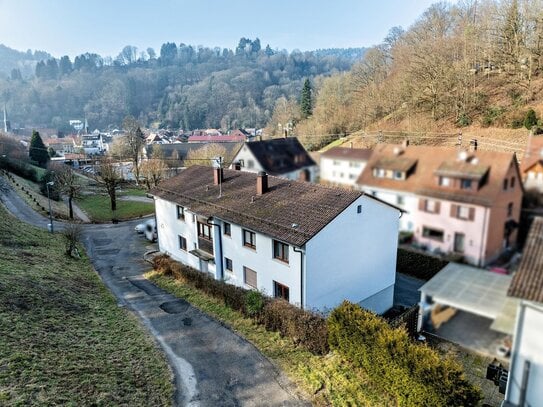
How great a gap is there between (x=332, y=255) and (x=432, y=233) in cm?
646

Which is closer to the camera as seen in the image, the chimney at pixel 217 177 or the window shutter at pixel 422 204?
the window shutter at pixel 422 204

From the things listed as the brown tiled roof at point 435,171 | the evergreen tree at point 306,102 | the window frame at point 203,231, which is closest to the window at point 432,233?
the brown tiled roof at point 435,171

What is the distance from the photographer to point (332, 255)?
870cm

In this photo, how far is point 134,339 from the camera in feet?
33.1

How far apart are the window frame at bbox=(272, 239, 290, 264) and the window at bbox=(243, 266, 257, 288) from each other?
1467mm

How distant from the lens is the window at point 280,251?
10672 mm

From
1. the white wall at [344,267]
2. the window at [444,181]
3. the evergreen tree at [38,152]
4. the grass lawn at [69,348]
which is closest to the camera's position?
the window at [444,181]

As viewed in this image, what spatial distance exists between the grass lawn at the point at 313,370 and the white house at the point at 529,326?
220 inches

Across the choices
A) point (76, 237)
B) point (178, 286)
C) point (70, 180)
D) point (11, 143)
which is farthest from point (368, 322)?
point (11, 143)

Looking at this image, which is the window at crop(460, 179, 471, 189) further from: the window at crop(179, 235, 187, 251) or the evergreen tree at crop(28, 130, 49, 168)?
the evergreen tree at crop(28, 130, 49, 168)

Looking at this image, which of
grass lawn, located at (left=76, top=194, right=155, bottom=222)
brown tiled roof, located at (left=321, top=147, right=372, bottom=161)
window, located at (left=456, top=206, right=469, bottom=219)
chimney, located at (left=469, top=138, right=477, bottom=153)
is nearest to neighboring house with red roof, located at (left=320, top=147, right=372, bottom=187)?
brown tiled roof, located at (left=321, top=147, right=372, bottom=161)

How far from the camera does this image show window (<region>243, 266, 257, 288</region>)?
12.1 metres

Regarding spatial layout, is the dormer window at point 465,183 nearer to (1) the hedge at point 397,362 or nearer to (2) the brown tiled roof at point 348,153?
(2) the brown tiled roof at point 348,153

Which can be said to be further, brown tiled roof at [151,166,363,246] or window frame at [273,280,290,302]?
window frame at [273,280,290,302]
